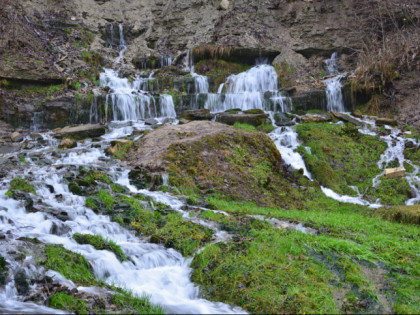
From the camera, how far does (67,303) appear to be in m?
3.52

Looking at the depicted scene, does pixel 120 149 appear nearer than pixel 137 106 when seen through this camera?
Yes

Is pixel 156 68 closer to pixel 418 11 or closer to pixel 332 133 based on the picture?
pixel 332 133

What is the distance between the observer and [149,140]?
12508 mm

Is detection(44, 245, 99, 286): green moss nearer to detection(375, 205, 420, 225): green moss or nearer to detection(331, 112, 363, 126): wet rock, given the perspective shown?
detection(375, 205, 420, 225): green moss

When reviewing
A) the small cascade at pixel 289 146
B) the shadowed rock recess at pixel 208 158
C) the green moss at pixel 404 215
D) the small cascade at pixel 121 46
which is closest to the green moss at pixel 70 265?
the shadowed rock recess at pixel 208 158

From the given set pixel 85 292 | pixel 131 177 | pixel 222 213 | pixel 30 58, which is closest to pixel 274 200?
pixel 222 213

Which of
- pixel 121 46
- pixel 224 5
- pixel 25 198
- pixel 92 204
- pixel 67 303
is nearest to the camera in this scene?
pixel 67 303

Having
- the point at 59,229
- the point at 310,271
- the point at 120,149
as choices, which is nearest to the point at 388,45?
the point at 120,149

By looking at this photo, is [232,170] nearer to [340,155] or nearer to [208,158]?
[208,158]

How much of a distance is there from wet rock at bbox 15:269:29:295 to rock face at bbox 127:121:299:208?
5.72 metres

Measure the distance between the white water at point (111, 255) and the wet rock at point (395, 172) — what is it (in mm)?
9368

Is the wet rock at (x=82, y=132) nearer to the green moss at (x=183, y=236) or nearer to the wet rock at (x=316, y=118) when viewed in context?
the green moss at (x=183, y=236)

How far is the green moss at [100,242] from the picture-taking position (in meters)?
5.14

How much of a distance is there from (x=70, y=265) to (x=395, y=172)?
12.4 m
